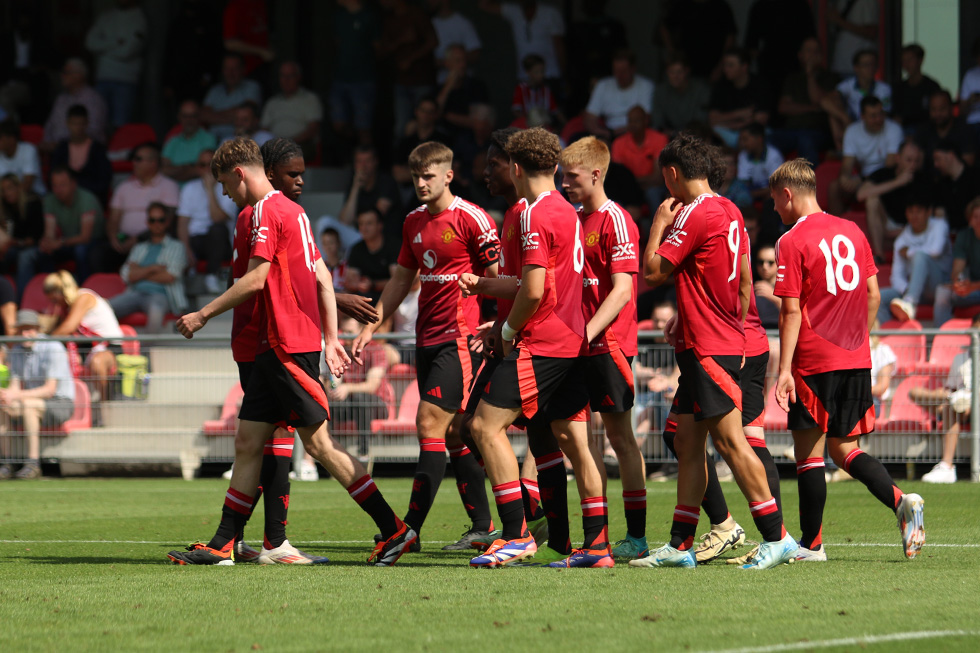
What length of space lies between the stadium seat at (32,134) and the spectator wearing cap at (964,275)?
13.5 metres

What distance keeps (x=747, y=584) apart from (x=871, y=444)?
22.5ft

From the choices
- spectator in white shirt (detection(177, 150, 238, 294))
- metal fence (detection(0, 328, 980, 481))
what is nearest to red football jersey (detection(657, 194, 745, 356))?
metal fence (detection(0, 328, 980, 481))

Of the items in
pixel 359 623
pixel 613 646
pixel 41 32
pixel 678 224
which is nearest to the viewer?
pixel 613 646

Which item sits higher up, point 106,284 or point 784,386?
point 106,284

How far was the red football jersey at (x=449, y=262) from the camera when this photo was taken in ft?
26.1

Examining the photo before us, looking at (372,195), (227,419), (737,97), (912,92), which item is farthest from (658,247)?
(912,92)

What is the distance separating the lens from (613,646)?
475cm

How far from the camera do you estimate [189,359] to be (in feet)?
46.1

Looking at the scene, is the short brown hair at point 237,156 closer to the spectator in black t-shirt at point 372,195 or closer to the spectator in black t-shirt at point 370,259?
the spectator in black t-shirt at point 370,259

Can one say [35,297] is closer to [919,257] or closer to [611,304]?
[919,257]

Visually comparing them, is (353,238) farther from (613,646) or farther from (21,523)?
(613,646)

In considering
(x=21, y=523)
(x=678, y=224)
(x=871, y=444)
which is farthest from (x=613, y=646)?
(x=871, y=444)

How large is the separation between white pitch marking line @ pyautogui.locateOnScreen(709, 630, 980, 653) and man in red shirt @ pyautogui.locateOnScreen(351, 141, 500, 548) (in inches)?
132

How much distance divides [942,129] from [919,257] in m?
1.99
